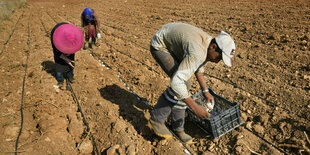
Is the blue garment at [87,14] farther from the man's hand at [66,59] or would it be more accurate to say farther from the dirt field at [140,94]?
the man's hand at [66,59]

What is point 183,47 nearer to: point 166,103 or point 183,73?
point 183,73

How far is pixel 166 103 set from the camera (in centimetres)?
247

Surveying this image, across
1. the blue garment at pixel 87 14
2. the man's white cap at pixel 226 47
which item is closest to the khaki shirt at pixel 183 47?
the man's white cap at pixel 226 47

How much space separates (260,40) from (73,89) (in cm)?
456

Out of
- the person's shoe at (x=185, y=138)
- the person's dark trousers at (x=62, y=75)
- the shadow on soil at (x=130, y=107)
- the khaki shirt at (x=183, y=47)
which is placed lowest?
the shadow on soil at (x=130, y=107)

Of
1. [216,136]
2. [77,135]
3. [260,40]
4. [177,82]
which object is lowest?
[77,135]

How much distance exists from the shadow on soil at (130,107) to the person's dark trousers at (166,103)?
1.43ft

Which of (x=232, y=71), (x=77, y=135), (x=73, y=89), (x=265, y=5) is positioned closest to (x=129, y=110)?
(x=77, y=135)

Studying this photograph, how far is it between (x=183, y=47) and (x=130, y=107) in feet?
5.65

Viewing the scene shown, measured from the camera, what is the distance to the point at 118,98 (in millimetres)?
3742

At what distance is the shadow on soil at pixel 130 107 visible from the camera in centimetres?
302

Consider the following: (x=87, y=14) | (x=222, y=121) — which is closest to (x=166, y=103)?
(x=222, y=121)

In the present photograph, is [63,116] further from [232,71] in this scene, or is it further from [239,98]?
[232,71]

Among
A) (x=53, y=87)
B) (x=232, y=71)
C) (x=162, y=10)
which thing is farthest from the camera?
(x=162, y=10)
